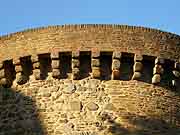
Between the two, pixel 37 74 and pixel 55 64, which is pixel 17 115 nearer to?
pixel 37 74

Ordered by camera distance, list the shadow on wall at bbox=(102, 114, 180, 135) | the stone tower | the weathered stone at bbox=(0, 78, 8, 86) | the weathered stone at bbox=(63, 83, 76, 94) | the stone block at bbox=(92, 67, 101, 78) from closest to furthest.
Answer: the shadow on wall at bbox=(102, 114, 180, 135) → the stone tower → the weathered stone at bbox=(63, 83, 76, 94) → the stone block at bbox=(92, 67, 101, 78) → the weathered stone at bbox=(0, 78, 8, 86)

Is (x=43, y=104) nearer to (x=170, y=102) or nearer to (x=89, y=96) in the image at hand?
(x=89, y=96)

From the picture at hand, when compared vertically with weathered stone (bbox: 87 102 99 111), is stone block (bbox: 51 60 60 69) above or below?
above

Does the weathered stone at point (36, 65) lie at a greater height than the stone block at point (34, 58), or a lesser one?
lesser

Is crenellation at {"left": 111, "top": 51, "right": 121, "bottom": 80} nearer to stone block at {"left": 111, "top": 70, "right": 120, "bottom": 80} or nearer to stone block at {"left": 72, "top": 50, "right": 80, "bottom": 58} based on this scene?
stone block at {"left": 111, "top": 70, "right": 120, "bottom": 80}

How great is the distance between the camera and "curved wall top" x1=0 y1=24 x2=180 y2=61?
1366 cm

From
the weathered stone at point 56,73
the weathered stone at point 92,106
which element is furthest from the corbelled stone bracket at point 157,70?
the weathered stone at point 56,73

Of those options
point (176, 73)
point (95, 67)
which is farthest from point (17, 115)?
point (176, 73)

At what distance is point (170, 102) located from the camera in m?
13.7

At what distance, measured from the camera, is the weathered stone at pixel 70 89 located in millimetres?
13344

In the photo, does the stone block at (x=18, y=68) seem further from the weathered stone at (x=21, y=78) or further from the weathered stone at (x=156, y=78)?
the weathered stone at (x=156, y=78)

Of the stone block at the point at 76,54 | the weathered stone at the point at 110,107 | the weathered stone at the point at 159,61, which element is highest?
the stone block at the point at 76,54

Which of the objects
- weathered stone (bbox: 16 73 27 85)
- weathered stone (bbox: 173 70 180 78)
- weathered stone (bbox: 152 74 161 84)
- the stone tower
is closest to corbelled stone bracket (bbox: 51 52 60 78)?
the stone tower

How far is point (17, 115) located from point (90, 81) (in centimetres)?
157
